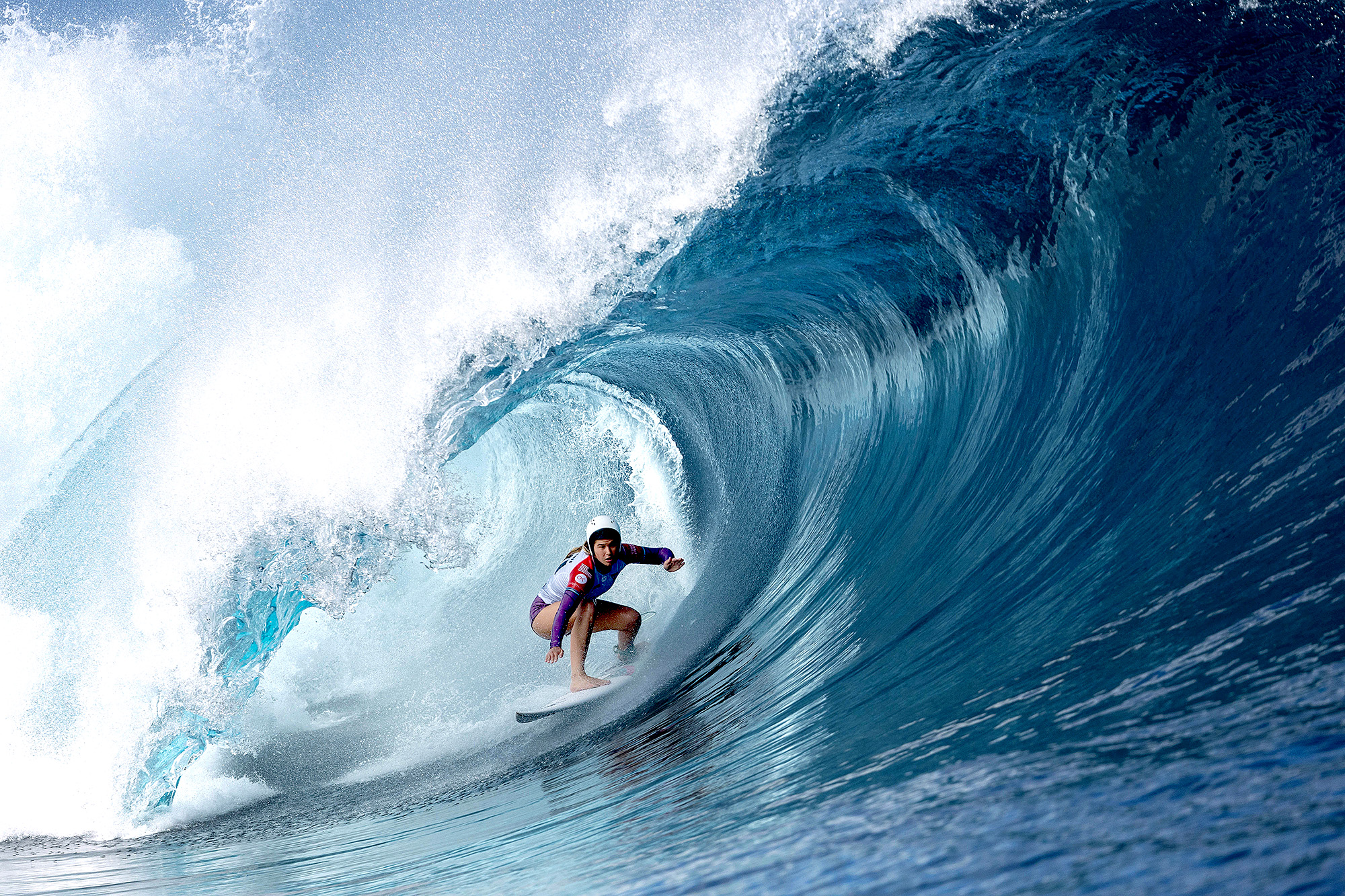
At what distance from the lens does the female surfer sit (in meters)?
5.06

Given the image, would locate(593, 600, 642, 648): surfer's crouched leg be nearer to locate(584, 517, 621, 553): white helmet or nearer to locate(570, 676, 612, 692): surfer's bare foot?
locate(570, 676, 612, 692): surfer's bare foot

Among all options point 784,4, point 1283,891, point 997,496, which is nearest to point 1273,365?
point 997,496

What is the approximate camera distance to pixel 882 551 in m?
4.89

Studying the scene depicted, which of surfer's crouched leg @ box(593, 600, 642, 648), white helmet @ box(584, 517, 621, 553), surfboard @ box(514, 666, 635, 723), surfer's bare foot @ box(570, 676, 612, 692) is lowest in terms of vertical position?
surfboard @ box(514, 666, 635, 723)

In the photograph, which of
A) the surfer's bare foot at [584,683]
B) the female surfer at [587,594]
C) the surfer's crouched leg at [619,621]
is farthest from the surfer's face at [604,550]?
the surfer's bare foot at [584,683]

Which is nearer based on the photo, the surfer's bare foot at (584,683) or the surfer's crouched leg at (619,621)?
the surfer's bare foot at (584,683)

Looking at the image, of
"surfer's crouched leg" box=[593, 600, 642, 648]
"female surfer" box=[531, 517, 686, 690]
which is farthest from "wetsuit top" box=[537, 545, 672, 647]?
"surfer's crouched leg" box=[593, 600, 642, 648]

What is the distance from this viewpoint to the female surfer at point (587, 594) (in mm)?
5059

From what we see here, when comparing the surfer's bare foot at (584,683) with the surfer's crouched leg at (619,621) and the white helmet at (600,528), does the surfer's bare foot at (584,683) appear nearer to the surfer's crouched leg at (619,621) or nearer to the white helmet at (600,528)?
the surfer's crouched leg at (619,621)

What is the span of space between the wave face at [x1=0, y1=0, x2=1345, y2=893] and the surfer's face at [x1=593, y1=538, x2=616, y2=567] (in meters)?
0.73

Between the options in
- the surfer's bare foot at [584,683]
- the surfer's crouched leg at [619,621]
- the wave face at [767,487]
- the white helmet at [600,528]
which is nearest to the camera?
the wave face at [767,487]

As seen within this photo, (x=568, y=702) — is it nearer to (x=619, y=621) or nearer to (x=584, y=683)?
(x=584, y=683)

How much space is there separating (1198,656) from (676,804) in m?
1.52

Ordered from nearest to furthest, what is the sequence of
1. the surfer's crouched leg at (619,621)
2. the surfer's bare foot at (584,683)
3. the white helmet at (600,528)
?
1. the white helmet at (600,528)
2. the surfer's bare foot at (584,683)
3. the surfer's crouched leg at (619,621)
